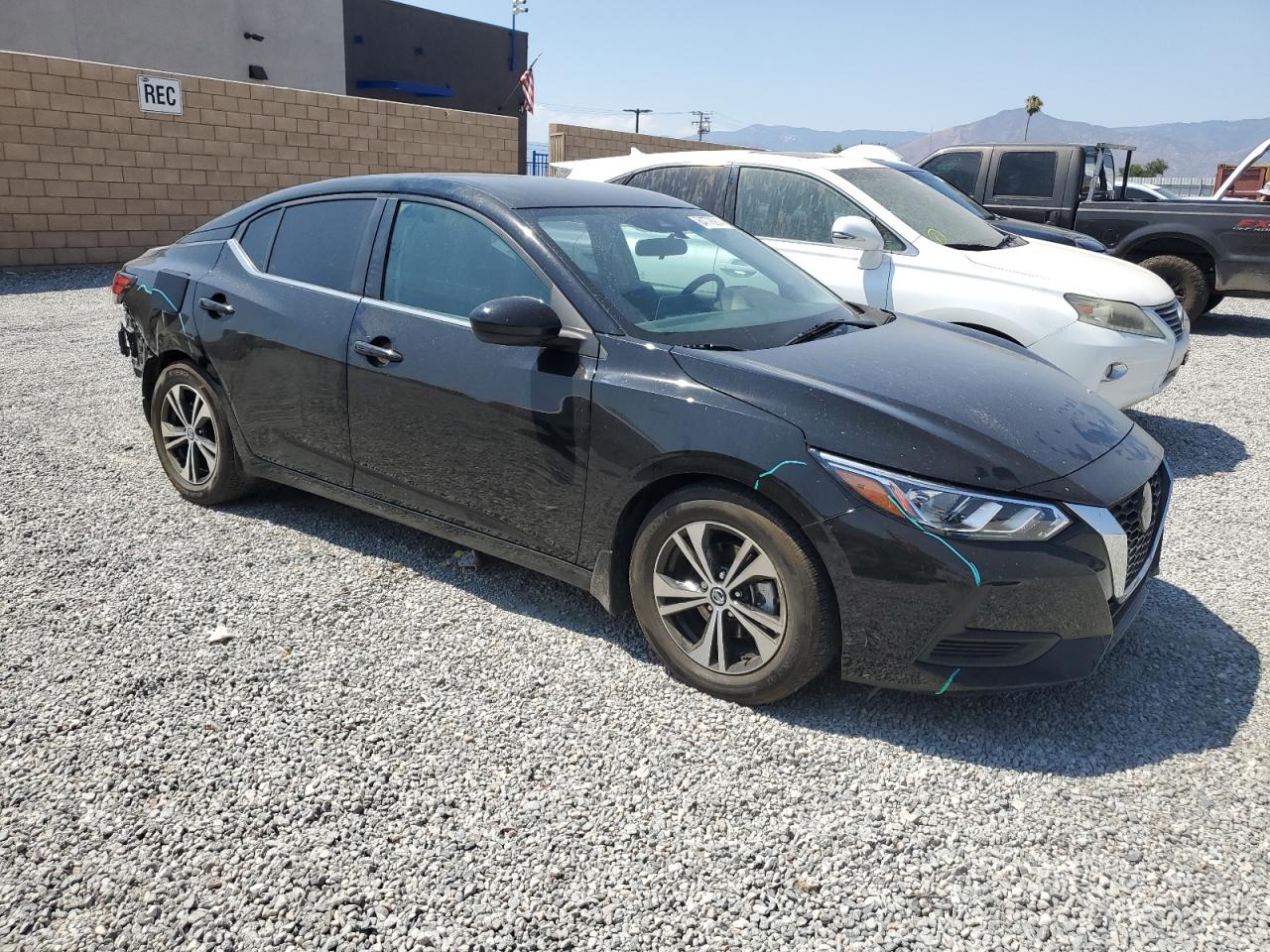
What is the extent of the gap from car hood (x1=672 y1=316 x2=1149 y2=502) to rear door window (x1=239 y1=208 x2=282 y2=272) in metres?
2.23

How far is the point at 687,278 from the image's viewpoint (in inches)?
152

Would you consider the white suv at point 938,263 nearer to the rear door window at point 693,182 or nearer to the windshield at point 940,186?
the rear door window at point 693,182

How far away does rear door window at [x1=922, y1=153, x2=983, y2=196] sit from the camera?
11.3m

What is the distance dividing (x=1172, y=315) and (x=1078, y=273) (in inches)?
27.7

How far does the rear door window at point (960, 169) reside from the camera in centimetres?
1126

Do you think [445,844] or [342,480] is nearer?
[445,844]

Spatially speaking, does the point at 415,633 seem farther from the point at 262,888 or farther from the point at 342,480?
the point at 262,888

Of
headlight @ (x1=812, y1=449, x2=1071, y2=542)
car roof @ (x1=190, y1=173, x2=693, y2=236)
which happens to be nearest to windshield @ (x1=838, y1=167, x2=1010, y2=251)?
car roof @ (x1=190, y1=173, x2=693, y2=236)

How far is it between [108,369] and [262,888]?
6.54m

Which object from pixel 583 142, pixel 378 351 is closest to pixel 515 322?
pixel 378 351

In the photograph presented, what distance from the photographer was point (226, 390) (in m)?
4.49

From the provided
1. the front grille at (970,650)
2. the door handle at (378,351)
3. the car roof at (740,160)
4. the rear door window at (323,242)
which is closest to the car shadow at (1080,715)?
the front grille at (970,650)

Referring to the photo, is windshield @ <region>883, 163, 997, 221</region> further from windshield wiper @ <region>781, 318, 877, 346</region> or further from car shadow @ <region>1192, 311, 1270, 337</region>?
car shadow @ <region>1192, 311, 1270, 337</region>

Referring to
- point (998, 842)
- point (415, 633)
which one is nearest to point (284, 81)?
point (415, 633)
